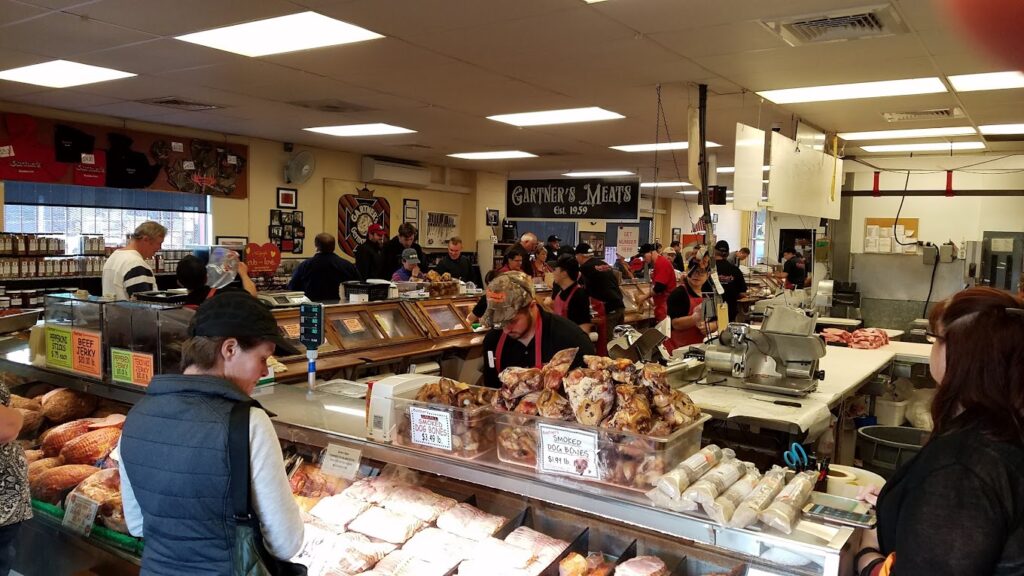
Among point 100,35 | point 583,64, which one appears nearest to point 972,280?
point 583,64

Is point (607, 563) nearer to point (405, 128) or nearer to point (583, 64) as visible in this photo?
point (583, 64)

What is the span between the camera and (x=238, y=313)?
78.8 inches

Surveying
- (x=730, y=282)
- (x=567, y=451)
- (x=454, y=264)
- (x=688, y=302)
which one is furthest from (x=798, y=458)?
(x=454, y=264)

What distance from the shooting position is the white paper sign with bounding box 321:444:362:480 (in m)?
2.46

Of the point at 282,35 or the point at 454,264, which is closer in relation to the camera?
the point at 282,35

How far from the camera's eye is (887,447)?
149 inches

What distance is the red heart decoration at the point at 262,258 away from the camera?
413 inches

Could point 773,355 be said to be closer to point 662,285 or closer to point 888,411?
point 888,411

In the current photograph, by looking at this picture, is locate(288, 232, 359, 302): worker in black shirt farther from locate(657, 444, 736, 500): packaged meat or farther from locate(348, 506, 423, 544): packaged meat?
A: locate(657, 444, 736, 500): packaged meat

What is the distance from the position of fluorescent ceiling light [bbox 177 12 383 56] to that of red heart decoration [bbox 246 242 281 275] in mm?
5438

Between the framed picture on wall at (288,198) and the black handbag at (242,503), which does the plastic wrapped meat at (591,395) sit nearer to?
the black handbag at (242,503)

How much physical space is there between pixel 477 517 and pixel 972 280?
949 cm

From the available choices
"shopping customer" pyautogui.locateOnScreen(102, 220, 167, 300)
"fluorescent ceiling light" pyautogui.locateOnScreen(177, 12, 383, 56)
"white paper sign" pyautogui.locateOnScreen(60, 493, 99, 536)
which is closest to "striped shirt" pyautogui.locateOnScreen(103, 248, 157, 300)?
"shopping customer" pyautogui.locateOnScreen(102, 220, 167, 300)

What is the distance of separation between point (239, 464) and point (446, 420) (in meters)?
0.67
